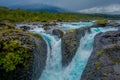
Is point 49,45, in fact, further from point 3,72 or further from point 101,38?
point 3,72

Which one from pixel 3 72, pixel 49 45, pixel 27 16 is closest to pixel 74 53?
pixel 49 45

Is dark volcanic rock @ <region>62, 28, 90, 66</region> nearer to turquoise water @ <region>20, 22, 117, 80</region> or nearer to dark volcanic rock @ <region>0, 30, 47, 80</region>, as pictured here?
turquoise water @ <region>20, 22, 117, 80</region>

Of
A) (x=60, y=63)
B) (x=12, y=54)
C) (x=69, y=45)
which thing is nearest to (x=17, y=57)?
(x=12, y=54)

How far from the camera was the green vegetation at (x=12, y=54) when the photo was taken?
20891 millimetres

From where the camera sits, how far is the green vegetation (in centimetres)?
2089

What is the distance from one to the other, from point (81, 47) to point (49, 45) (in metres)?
3.98

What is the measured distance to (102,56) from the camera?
2347 cm

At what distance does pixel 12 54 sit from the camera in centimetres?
2122

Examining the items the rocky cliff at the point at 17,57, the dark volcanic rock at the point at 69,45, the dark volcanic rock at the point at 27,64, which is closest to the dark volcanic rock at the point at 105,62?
the dark volcanic rock at the point at 69,45

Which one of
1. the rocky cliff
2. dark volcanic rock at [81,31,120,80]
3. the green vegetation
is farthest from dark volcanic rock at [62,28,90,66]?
the green vegetation

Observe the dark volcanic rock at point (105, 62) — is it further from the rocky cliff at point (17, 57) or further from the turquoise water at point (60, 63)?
the rocky cliff at point (17, 57)

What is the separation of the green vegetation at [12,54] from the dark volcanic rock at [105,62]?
617 centimetres

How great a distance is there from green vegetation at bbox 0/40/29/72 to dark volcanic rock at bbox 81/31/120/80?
6.17 meters

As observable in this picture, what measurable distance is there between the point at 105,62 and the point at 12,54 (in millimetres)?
8554
